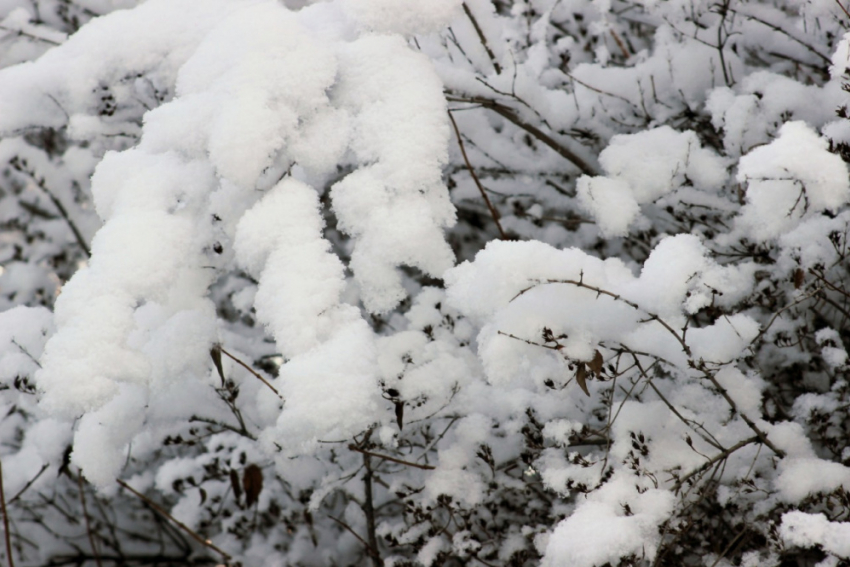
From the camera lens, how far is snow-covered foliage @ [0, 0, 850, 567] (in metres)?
1.44

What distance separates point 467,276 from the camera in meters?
1.50

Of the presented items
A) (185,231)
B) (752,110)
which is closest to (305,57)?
(185,231)

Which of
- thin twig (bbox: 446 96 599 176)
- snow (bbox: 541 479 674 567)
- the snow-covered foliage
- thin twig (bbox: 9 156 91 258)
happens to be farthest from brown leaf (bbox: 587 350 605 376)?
thin twig (bbox: 9 156 91 258)

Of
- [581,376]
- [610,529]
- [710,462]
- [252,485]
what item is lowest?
[252,485]

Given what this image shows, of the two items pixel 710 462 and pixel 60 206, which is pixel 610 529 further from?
pixel 60 206

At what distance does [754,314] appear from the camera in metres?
2.32

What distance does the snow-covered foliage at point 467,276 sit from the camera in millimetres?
1439

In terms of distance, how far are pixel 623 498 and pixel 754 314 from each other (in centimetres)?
115

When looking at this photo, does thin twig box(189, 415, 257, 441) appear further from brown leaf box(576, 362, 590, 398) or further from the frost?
the frost

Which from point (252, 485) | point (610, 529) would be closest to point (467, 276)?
point (610, 529)

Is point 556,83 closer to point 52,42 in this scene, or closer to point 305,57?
point 305,57

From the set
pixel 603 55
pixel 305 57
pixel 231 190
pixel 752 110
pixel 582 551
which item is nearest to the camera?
pixel 582 551

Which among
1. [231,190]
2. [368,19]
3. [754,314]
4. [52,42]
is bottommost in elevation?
[52,42]

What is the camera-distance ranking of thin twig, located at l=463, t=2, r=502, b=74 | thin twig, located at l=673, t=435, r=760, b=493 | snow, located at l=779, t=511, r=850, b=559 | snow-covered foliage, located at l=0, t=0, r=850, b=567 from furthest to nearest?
thin twig, located at l=463, t=2, r=502, b=74 < thin twig, located at l=673, t=435, r=760, b=493 < snow-covered foliage, located at l=0, t=0, r=850, b=567 < snow, located at l=779, t=511, r=850, b=559
